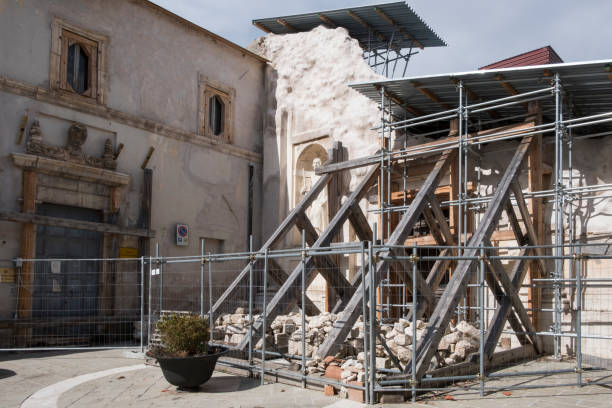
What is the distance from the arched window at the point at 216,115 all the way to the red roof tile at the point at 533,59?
307 inches

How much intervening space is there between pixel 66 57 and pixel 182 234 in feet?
17.2

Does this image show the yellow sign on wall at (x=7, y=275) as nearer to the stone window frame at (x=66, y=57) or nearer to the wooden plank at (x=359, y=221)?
the stone window frame at (x=66, y=57)

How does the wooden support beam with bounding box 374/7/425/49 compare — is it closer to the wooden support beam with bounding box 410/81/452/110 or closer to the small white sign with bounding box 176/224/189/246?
the wooden support beam with bounding box 410/81/452/110

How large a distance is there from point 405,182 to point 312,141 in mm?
4198

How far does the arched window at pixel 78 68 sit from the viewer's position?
1409 centimetres

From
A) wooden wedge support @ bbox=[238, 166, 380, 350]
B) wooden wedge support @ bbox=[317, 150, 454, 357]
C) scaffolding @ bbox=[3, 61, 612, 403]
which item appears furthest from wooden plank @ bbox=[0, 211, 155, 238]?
wooden wedge support @ bbox=[317, 150, 454, 357]

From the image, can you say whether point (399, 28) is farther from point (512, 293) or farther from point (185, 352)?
point (185, 352)

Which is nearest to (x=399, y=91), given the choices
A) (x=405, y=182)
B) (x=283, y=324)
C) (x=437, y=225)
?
(x=405, y=182)

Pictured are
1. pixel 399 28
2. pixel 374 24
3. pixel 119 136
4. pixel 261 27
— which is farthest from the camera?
pixel 261 27

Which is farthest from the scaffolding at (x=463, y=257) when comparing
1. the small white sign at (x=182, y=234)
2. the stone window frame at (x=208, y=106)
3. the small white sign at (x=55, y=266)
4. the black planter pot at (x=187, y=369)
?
the stone window frame at (x=208, y=106)

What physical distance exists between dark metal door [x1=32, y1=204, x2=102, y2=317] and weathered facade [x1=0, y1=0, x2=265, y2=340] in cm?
5

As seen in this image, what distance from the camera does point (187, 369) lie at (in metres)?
7.99

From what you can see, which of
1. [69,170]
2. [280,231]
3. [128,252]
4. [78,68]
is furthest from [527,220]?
[78,68]

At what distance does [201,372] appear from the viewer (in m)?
8.11
